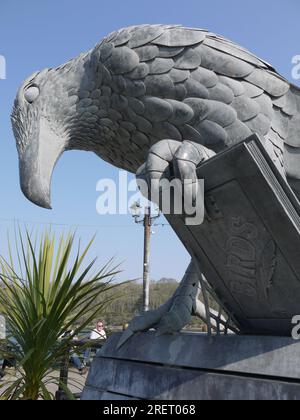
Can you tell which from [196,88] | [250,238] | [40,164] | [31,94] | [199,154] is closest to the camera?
[250,238]

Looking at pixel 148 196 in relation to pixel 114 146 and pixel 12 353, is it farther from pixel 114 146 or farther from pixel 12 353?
pixel 12 353

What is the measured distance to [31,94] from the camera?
3168mm

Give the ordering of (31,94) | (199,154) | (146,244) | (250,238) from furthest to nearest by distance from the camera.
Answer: (146,244)
(31,94)
(199,154)
(250,238)

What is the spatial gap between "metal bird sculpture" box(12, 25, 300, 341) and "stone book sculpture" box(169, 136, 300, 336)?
1.10 ft

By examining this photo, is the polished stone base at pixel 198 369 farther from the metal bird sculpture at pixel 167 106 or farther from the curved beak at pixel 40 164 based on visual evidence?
the curved beak at pixel 40 164

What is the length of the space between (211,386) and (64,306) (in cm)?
183

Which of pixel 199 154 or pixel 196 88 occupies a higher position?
pixel 196 88

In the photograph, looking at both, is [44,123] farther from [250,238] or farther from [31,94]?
[250,238]

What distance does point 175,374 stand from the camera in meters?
2.27

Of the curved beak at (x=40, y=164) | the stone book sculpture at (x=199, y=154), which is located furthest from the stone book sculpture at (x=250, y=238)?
the curved beak at (x=40, y=164)

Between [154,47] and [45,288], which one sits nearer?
[154,47]

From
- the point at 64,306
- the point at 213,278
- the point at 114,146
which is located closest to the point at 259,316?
the point at 213,278

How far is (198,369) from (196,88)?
159 centimetres

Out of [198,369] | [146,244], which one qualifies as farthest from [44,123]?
[146,244]
